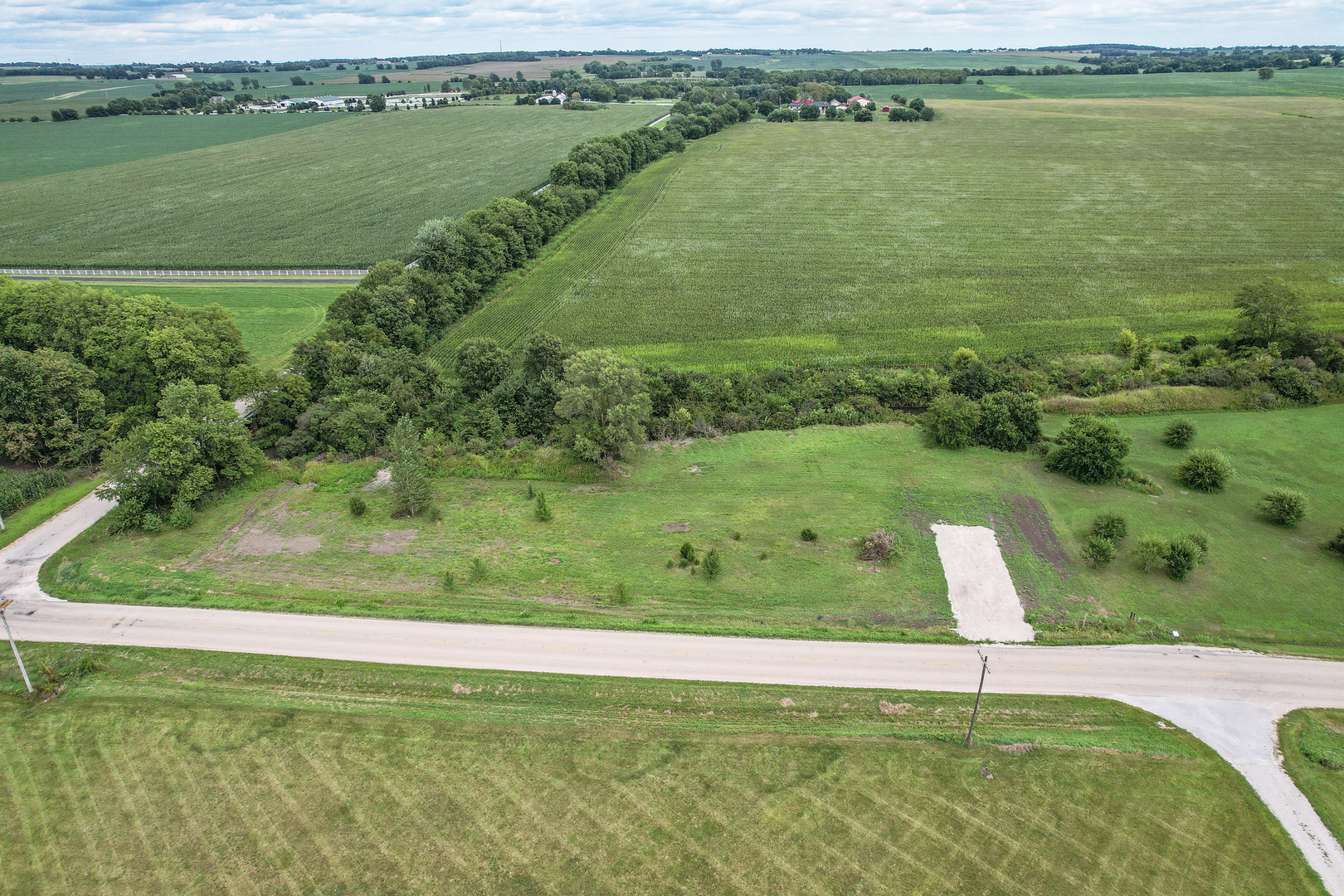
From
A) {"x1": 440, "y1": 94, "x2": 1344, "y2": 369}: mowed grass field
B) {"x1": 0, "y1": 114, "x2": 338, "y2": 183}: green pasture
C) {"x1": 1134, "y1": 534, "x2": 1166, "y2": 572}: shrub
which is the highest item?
{"x1": 0, "y1": 114, "x2": 338, "y2": 183}: green pasture

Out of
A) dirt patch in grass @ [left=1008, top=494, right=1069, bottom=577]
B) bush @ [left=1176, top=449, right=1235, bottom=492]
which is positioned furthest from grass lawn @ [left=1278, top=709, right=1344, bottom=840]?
bush @ [left=1176, top=449, right=1235, bottom=492]

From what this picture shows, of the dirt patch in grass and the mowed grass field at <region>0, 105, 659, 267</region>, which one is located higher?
the mowed grass field at <region>0, 105, 659, 267</region>

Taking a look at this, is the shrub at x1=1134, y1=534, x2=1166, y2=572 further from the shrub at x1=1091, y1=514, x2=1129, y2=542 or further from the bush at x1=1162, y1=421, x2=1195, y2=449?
the bush at x1=1162, y1=421, x2=1195, y2=449

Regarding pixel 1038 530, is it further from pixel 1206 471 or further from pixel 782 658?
pixel 782 658

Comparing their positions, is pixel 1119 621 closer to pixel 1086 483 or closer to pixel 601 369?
pixel 1086 483

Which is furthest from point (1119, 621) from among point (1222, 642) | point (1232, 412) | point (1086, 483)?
point (1232, 412)
